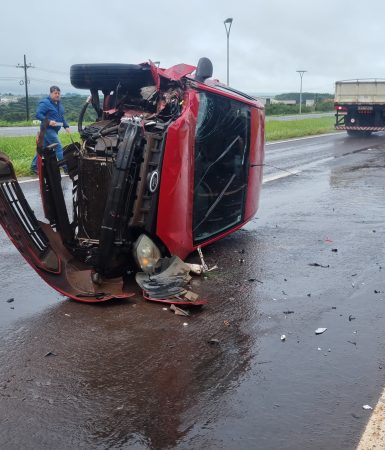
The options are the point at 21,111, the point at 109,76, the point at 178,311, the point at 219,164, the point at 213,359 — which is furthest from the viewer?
the point at 21,111

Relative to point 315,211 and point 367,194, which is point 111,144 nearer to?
point 315,211

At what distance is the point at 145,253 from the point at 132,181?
2.25 ft

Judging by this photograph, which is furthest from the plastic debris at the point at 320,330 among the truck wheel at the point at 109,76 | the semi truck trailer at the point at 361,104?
the semi truck trailer at the point at 361,104

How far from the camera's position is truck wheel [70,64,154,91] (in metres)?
5.55

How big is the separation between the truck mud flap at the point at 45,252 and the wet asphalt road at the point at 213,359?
0.55 feet

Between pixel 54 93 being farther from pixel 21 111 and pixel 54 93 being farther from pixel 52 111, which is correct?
pixel 21 111

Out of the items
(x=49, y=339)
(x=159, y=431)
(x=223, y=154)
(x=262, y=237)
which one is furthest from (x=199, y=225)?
(x=159, y=431)

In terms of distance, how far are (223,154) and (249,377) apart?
2.96m

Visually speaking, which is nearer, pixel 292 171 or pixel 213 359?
pixel 213 359

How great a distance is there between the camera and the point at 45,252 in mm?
4773

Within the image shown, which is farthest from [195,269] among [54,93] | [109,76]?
[54,93]

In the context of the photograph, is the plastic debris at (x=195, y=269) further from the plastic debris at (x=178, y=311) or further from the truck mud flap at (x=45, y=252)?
the plastic debris at (x=178, y=311)

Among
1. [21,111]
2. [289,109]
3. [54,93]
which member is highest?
[54,93]

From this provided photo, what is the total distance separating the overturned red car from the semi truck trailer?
2037 cm
